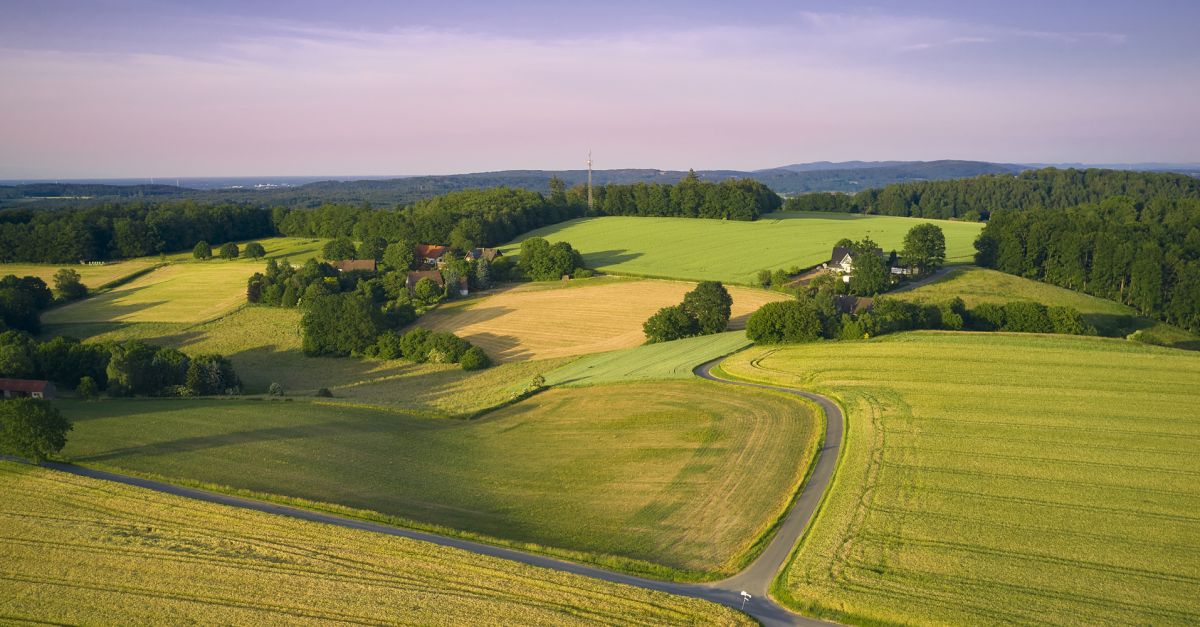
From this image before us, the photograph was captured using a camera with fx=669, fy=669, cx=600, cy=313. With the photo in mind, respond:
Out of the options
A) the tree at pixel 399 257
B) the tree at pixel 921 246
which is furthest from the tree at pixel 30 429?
the tree at pixel 921 246

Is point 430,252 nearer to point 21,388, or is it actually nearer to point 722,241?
point 722,241

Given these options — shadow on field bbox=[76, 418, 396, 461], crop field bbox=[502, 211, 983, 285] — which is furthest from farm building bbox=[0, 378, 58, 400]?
crop field bbox=[502, 211, 983, 285]

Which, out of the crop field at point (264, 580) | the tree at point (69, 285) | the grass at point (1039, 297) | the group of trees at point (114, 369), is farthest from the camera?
the tree at point (69, 285)

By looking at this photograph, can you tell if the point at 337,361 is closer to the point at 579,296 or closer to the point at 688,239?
the point at 579,296

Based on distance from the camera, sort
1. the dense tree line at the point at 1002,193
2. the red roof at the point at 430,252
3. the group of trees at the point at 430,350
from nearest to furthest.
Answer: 1. the group of trees at the point at 430,350
2. the red roof at the point at 430,252
3. the dense tree line at the point at 1002,193

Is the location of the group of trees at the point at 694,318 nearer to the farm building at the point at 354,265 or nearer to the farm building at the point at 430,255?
the farm building at the point at 430,255

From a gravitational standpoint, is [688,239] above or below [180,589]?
above

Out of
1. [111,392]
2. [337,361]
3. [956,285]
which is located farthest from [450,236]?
[956,285]

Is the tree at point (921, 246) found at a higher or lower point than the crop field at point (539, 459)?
higher
